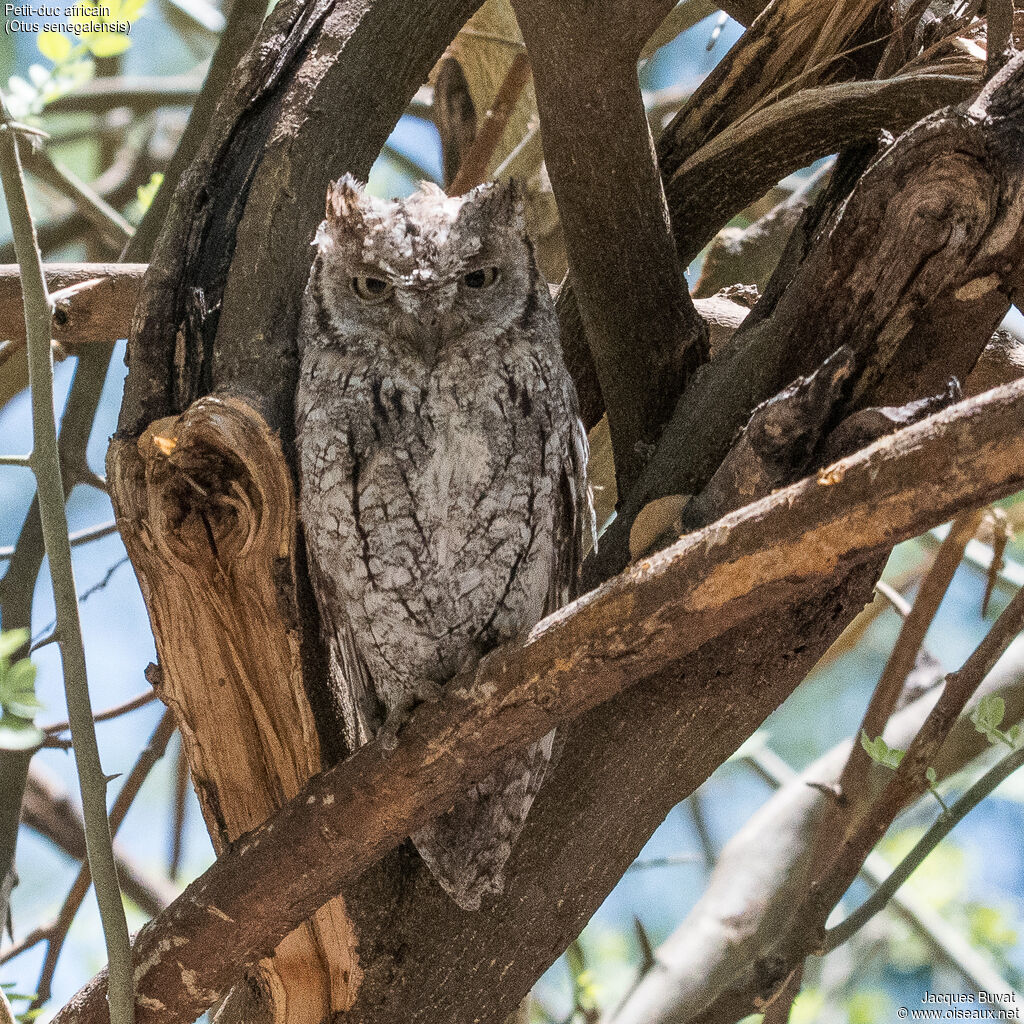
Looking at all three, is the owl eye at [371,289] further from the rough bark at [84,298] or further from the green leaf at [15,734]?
the green leaf at [15,734]

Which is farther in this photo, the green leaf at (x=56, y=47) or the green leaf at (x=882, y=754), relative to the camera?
the green leaf at (x=882, y=754)

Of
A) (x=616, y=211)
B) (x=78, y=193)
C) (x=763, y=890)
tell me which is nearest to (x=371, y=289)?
(x=616, y=211)

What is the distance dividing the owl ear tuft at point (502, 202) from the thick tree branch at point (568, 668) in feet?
2.68

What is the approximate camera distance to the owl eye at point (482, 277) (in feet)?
5.99

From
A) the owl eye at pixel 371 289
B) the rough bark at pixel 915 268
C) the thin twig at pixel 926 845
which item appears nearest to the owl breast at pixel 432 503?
the owl eye at pixel 371 289

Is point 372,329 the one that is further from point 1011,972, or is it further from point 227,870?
point 1011,972

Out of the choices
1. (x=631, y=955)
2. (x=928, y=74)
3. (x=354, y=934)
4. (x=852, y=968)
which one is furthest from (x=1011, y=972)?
(x=928, y=74)

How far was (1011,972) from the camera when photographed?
350 centimetres

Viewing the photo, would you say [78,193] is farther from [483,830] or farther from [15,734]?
[483,830]

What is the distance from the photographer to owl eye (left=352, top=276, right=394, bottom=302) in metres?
1.79

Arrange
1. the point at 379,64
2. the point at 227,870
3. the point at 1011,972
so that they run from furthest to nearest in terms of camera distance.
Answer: the point at 1011,972
the point at 379,64
the point at 227,870

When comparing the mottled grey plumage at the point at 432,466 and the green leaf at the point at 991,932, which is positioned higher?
the mottled grey plumage at the point at 432,466

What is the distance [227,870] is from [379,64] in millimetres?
1362

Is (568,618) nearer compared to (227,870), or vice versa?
(568,618)
